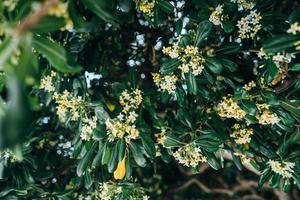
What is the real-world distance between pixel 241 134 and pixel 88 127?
2.60 feet

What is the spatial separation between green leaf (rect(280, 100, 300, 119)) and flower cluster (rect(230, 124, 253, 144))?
238mm

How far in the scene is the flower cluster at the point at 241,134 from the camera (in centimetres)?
217

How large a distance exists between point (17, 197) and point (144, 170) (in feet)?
5.67

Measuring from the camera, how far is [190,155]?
212 cm

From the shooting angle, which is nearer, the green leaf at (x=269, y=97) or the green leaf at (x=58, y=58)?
the green leaf at (x=58, y=58)

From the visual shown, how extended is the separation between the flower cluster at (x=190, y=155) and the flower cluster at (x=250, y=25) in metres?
0.61

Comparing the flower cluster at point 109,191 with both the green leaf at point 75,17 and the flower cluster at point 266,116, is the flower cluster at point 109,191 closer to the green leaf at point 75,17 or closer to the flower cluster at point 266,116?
the flower cluster at point 266,116

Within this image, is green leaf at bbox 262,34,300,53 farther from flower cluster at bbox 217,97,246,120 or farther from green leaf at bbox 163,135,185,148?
green leaf at bbox 163,135,185,148

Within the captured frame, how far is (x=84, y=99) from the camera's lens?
2.19 meters

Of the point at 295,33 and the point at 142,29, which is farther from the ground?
the point at 142,29

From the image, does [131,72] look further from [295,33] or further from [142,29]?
[295,33]

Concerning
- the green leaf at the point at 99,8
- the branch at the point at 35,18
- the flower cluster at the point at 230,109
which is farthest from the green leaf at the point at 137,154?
the branch at the point at 35,18

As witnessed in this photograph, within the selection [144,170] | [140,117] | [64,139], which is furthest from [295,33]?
[144,170]

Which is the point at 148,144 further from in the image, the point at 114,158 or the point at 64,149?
the point at 64,149
